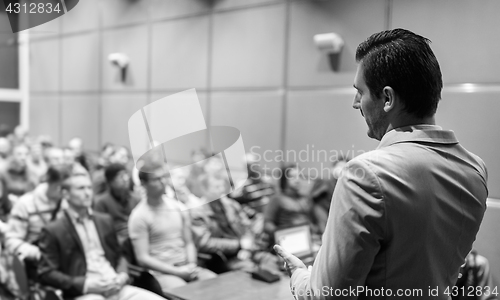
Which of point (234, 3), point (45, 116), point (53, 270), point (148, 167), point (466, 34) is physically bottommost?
point (53, 270)

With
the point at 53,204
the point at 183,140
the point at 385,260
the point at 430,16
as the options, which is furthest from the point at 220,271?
the point at 385,260

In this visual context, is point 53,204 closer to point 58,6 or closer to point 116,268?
point 116,268

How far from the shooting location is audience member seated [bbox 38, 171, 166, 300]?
2.46 m

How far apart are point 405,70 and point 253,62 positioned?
401cm

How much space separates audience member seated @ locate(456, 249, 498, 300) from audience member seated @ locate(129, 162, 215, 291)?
1.52 meters

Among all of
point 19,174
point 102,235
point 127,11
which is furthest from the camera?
point 127,11

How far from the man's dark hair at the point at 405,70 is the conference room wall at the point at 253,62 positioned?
1.64m

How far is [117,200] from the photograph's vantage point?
3574 mm

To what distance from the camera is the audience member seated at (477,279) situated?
8.54ft

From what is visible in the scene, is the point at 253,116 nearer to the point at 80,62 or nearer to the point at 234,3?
the point at 234,3

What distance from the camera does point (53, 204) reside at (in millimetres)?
3139

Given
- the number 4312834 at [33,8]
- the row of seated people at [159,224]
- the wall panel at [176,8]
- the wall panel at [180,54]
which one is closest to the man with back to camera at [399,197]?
the number 4312834 at [33,8]

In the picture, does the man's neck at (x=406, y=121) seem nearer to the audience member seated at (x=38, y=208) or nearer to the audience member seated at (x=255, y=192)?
the audience member seated at (x=38, y=208)

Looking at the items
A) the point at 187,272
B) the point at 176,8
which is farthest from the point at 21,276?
the point at 176,8
